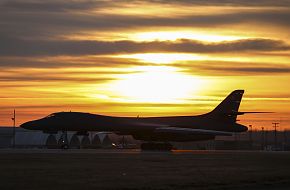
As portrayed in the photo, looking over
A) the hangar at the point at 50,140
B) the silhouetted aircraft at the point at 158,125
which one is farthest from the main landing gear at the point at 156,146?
the hangar at the point at 50,140

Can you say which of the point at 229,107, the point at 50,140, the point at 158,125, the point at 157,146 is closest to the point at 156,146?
the point at 157,146

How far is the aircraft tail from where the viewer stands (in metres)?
80.2

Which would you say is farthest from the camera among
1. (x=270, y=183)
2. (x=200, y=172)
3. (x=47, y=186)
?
(x=200, y=172)

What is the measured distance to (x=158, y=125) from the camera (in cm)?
7725

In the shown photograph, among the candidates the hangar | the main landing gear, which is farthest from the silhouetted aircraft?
the hangar

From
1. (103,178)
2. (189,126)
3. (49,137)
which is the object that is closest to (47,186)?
(103,178)

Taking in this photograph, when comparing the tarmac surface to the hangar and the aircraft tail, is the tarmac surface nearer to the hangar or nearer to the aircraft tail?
the aircraft tail

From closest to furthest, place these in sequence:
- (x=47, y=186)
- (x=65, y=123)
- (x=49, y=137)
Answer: (x=47, y=186)
(x=65, y=123)
(x=49, y=137)

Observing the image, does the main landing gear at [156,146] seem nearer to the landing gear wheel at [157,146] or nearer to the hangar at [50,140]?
the landing gear wheel at [157,146]

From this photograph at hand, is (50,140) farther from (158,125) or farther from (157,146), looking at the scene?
(157,146)

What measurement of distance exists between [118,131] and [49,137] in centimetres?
4571

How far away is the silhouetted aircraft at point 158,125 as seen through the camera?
72875mm

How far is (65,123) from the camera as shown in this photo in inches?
2840

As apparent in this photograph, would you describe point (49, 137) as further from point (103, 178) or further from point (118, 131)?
point (103, 178)
